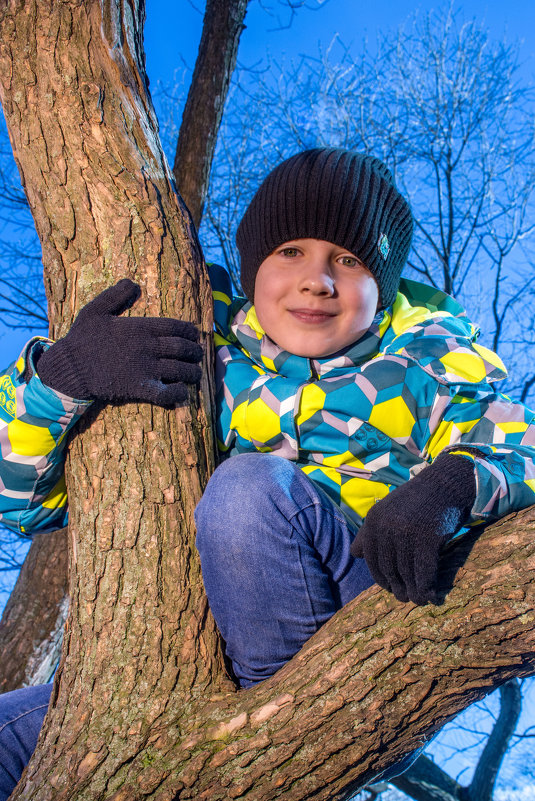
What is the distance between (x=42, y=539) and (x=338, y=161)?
290cm

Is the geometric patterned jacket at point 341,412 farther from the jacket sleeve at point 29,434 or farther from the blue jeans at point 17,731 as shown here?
the blue jeans at point 17,731

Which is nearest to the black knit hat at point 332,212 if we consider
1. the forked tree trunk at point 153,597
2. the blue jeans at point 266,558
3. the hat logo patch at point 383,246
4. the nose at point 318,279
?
the hat logo patch at point 383,246

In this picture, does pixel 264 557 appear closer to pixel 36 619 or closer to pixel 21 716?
pixel 21 716

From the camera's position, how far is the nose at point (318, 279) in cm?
175

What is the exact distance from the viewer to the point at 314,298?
1.77 metres

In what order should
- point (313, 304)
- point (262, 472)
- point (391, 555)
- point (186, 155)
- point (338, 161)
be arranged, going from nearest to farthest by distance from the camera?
point (391, 555) → point (262, 472) → point (313, 304) → point (338, 161) → point (186, 155)

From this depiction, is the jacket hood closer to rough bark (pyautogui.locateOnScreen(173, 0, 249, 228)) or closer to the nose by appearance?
the nose

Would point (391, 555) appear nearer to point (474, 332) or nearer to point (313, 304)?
point (313, 304)

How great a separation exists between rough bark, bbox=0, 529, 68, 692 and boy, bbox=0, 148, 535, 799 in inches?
74.7


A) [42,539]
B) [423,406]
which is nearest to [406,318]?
[423,406]

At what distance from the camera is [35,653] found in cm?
339

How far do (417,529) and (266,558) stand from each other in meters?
0.37

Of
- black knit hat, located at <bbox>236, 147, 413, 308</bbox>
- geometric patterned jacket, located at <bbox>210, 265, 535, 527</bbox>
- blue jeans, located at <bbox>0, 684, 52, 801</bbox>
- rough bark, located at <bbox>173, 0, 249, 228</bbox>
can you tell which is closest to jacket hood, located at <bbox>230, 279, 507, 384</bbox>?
geometric patterned jacket, located at <bbox>210, 265, 535, 527</bbox>

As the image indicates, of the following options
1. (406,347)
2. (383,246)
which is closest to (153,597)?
(406,347)
